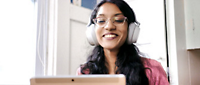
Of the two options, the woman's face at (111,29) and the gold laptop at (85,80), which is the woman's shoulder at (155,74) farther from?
the gold laptop at (85,80)

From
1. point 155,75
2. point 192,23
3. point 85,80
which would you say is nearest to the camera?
point 85,80

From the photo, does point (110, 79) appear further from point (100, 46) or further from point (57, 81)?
point (100, 46)

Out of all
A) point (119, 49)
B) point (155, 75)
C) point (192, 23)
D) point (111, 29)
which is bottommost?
point (155, 75)

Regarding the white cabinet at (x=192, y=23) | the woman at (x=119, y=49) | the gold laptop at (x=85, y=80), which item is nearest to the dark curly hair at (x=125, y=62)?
the woman at (x=119, y=49)

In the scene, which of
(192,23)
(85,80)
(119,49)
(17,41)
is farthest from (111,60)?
(192,23)

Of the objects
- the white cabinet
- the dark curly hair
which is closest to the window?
the dark curly hair

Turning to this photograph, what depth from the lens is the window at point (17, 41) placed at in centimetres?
153

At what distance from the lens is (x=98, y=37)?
3.73 ft

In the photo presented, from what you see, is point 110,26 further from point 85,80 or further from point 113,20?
point 85,80

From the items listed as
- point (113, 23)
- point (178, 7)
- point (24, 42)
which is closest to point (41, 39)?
point (24, 42)

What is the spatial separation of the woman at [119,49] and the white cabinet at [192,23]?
0.96 meters

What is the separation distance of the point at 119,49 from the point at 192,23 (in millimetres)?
1081

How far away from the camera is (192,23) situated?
1905mm

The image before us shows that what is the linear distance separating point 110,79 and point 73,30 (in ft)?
4.41
